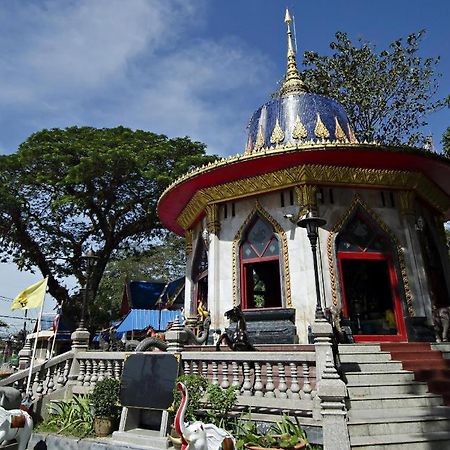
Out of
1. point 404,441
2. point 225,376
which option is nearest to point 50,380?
point 225,376

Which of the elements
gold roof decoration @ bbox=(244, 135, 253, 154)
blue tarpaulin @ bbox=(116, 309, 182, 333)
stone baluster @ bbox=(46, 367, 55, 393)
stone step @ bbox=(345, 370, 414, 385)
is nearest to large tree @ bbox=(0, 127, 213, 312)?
blue tarpaulin @ bbox=(116, 309, 182, 333)

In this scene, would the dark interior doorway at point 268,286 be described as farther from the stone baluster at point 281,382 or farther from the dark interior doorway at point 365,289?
the stone baluster at point 281,382

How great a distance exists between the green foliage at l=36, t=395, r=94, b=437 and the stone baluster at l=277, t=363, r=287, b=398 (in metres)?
3.74

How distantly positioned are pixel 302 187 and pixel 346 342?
415 centimetres

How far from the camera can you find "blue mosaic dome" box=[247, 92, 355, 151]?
13.2 meters

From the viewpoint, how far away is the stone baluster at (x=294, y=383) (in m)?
6.19

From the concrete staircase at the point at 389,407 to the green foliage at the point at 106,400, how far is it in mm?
4185

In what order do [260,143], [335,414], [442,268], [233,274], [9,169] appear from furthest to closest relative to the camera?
[9,169] < [260,143] < [442,268] < [233,274] < [335,414]

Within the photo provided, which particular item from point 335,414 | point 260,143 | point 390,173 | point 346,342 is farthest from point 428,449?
point 260,143

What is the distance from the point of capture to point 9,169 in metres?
22.2

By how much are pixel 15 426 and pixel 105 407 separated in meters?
1.53

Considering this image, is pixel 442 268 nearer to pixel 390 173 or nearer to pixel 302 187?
pixel 390 173

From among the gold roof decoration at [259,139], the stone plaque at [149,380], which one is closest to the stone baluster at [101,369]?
the stone plaque at [149,380]

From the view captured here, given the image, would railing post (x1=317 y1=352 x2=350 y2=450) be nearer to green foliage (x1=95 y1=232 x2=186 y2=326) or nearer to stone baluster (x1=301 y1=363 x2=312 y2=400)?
stone baluster (x1=301 y1=363 x2=312 y2=400)
